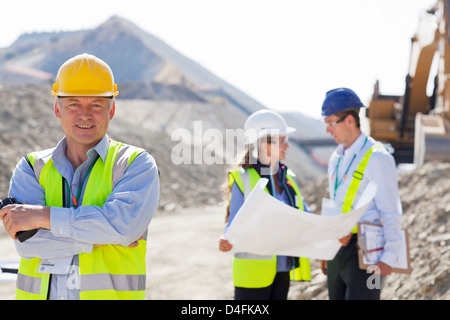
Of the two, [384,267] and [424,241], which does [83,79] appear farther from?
[424,241]

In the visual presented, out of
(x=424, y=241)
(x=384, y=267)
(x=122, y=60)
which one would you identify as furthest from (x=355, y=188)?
(x=122, y=60)

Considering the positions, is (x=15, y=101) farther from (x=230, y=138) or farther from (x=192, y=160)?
(x=230, y=138)

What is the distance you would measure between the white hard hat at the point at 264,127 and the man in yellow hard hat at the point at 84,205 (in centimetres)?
139

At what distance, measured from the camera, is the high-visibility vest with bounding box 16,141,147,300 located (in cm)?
206

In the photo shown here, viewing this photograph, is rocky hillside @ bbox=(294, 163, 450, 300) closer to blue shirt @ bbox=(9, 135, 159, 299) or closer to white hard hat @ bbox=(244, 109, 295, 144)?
white hard hat @ bbox=(244, 109, 295, 144)

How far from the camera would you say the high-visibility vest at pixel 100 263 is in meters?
2.06

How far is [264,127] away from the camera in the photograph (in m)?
3.51

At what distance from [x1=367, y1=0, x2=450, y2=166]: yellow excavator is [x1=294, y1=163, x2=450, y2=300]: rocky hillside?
0.55m

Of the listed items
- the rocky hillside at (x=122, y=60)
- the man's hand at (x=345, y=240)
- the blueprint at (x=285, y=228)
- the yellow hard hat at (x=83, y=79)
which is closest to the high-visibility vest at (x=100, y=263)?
the yellow hard hat at (x=83, y=79)

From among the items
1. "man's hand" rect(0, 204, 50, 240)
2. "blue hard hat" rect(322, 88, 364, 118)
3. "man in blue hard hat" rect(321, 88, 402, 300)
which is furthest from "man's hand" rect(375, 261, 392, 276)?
"man's hand" rect(0, 204, 50, 240)

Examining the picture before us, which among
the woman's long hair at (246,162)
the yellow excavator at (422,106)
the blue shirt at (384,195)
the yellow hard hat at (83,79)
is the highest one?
the yellow excavator at (422,106)

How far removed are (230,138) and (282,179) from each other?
25.8 m

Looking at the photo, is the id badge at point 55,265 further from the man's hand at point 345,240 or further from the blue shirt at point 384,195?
the blue shirt at point 384,195

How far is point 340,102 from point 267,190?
2.42ft
